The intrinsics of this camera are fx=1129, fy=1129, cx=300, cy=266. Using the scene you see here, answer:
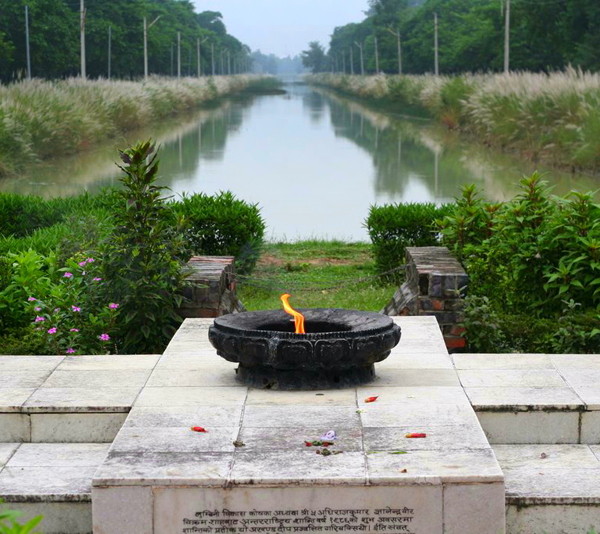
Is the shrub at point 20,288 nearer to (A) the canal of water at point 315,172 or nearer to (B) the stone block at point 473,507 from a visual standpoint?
(B) the stone block at point 473,507

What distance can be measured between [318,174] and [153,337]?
52.2ft

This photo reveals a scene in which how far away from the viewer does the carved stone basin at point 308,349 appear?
513 centimetres

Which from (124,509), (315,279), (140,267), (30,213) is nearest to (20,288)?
(140,267)

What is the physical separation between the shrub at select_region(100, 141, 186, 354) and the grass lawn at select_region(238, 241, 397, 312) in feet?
5.41

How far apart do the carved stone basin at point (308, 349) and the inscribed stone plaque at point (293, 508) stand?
3.67ft

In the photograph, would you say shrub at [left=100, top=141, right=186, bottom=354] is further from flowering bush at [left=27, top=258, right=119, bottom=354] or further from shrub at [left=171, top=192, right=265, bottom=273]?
shrub at [left=171, top=192, right=265, bottom=273]

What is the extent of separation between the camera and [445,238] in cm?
880

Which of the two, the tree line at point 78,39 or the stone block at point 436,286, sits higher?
the tree line at point 78,39

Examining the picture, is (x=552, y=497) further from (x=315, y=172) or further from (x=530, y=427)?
(x=315, y=172)

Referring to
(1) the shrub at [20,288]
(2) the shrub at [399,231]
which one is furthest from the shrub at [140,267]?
(2) the shrub at [399,231]

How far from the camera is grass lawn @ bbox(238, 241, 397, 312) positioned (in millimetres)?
9453

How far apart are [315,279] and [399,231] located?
941mm

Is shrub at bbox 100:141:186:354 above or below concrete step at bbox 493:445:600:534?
above

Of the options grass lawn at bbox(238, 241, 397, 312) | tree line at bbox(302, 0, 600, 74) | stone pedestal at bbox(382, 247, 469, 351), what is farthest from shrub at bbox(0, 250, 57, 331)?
tree line at bbox(302, 0, 600, 74)
